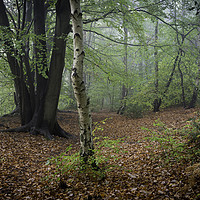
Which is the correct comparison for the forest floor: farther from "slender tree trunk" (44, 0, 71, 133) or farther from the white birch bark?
"slender tree trunk" (44, 0, 71, 133)

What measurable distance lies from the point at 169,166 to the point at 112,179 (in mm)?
1157

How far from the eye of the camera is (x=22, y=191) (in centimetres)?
337

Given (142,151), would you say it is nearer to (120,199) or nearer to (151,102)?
(120,199)

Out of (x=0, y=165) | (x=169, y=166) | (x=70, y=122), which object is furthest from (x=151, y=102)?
(x=0, y=165)

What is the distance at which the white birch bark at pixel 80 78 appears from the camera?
10.5ft

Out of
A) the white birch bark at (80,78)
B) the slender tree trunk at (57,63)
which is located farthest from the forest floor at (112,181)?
the slender tree trunk at (57,63)

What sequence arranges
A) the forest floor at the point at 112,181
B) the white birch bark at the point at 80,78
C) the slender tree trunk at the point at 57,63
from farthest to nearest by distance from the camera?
1. the slender tree trunk at the point at 57,63
2. the white birch bark at the point at 80,78
3. the forest floor at the point at 112,181

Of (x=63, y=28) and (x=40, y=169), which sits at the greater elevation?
(x=63, y=28)

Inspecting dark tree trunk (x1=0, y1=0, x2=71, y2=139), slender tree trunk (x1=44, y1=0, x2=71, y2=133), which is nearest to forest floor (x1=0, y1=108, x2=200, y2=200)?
dark tree trunk (x1=0, y1=0, x2=71, y2=139)

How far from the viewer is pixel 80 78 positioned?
3271mm

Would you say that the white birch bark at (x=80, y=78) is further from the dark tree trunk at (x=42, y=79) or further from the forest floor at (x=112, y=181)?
the dark tree trunk at (x=42, y=79)

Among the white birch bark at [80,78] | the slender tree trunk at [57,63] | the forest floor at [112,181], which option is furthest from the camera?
the slender tree trunk at [57,63]

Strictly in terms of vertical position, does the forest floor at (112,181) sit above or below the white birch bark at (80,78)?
below

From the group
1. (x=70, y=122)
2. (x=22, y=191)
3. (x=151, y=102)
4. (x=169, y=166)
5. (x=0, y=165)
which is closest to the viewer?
(x=22, y=191)
